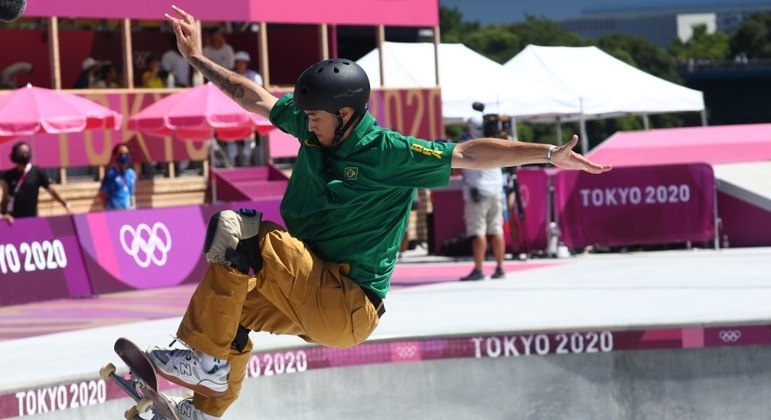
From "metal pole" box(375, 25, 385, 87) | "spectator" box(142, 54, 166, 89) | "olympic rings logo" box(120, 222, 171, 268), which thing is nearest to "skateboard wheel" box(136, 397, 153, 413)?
"olympic rings logo" box(120, 222, 171, 268)

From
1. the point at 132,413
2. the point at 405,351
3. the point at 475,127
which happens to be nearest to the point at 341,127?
the point at 132,413

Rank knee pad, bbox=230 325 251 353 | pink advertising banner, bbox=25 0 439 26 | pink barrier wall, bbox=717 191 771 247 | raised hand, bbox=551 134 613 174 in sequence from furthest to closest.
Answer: pink advertising banner, bbox=25 0 439 26, pink barrier wall, bbox=717 191 771 247, knee pad, bbox=230 325 251 353, raised hand, bbox=551 134 613 174

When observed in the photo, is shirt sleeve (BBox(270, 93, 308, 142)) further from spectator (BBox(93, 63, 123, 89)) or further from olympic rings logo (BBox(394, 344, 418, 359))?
spectator (BBox(93, 63, 123, 89))

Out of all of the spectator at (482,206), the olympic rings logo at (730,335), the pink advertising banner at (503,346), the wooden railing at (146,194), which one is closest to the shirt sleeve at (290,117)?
the pink advertising banner at (503,346)

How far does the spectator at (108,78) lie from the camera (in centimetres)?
2195

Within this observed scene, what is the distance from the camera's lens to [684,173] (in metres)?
18.7

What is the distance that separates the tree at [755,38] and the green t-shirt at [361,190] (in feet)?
241

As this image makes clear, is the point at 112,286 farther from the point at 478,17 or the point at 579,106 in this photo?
the point at 478,17

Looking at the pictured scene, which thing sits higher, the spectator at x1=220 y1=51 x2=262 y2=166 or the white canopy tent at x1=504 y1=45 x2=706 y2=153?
the white canopy tent at x1=504 y1=45 x2=706 y2=153

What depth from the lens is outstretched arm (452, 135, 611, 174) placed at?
640cm

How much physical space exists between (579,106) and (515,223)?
384 inches

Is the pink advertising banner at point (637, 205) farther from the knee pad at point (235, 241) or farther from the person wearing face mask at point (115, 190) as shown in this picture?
the knee pad at point (235, 241)

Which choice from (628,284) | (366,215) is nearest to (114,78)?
(628,284)

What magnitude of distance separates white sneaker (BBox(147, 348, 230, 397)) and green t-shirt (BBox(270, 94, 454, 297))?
750 millimetres
